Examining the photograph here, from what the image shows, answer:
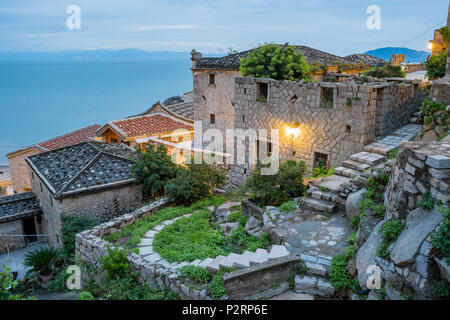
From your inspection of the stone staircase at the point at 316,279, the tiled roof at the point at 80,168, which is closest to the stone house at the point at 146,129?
the tiled roof at the point at 80,168

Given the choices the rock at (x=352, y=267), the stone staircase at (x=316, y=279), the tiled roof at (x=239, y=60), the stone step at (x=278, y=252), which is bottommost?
the stone staircase at (x=316, y=279)

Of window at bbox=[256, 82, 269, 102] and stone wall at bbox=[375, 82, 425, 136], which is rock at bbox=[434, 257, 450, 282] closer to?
stone wall at bbox=[375, 82, 425, 136]

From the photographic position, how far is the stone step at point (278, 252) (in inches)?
247

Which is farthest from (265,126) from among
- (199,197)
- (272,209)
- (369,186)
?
(369,186)

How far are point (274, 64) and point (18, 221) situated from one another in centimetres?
1154

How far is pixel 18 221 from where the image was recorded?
13.2 metres

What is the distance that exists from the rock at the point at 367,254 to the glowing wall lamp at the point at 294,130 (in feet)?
19.9

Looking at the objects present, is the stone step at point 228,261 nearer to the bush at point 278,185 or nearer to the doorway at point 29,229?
the bush at point 278,185

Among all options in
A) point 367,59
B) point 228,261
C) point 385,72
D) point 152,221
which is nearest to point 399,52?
point 367,59

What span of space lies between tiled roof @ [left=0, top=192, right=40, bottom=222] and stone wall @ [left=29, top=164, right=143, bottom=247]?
0.58m

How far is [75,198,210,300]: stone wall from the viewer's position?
631 centimetres

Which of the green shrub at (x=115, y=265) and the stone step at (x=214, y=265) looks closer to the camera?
the stone step at (x=214, y=265)

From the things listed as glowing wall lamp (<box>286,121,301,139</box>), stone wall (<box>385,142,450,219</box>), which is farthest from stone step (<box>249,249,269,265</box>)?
glowing wall lamp (<box>286,121,301,139</box>)

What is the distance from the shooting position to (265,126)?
40.9ft
